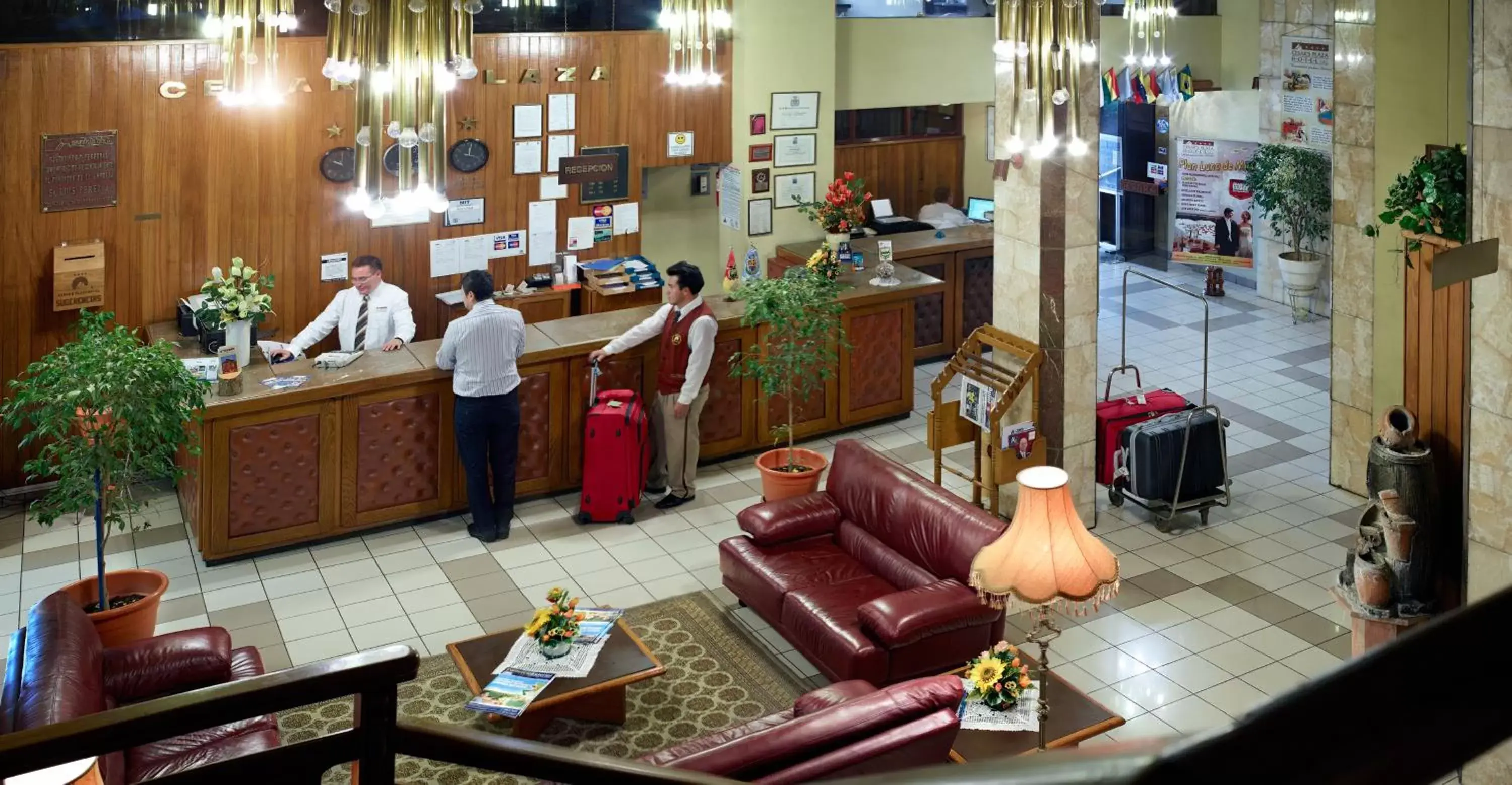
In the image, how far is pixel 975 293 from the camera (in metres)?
13.2

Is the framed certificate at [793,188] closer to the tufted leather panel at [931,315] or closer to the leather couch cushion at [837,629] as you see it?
the tufted leather panel at [931,315]

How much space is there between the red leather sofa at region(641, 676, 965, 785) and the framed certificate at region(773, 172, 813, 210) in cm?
777

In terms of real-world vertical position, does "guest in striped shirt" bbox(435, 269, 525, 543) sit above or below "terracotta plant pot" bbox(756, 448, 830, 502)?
above

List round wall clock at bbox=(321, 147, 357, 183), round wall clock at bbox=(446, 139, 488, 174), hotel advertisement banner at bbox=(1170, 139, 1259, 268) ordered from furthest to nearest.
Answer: hotel advertisement banner at bbox=(1170, 139, 1259, 268), round wall clock at bbox=(446, 139, 488, 174), round wall clock at bbox=(321, 147, 357, 183)

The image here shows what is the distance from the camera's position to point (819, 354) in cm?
970

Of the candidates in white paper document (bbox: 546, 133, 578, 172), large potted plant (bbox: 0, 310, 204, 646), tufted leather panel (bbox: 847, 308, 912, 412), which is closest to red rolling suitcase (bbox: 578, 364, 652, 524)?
tufted leather panel (bbox: 847, 308, 912, 412)

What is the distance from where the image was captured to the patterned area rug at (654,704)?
657cm

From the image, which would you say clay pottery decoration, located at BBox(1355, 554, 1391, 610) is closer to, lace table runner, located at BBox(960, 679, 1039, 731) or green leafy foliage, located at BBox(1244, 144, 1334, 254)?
lace table runner, located at BBox(960, 679, 1039, 731)

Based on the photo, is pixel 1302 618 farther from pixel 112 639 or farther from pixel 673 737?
pixel 112 639

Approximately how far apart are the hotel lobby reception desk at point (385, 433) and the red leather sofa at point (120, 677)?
206 centimetres

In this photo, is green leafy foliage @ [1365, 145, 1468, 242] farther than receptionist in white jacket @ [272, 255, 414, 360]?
No

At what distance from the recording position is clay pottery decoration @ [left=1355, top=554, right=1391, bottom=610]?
22.8 ft

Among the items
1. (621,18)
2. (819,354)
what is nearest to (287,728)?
(819,354)

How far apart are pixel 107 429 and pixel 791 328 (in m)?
4.19
